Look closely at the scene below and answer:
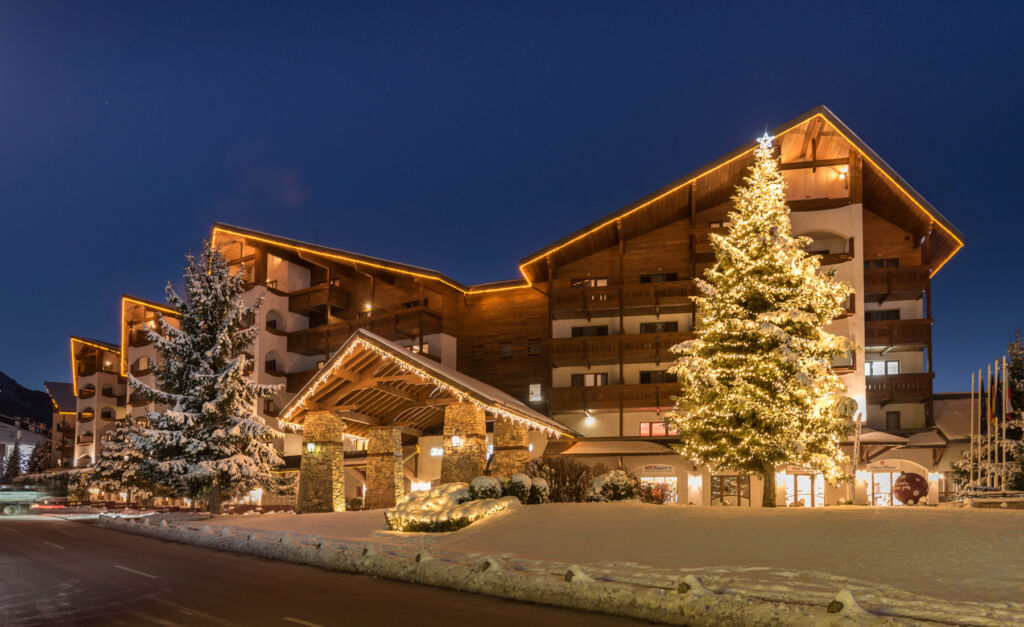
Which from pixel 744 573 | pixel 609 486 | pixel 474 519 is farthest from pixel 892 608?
pixel 609 486

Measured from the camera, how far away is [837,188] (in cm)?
3975

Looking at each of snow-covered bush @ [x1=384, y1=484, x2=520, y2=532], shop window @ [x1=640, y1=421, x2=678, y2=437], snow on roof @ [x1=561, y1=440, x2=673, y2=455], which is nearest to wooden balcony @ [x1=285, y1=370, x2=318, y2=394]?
snow on roof @ [x1=561, y1=440, x2=673, y2=455]

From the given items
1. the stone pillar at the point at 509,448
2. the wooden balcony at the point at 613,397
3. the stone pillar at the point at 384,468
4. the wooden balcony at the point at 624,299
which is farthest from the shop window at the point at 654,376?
the stone pillar at the point at 384,468

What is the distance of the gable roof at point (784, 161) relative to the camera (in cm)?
3747

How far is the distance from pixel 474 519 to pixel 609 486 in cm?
539

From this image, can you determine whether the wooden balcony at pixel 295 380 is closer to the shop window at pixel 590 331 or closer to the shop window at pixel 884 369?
the shop window at pixel 590 331

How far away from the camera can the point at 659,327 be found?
140 feet

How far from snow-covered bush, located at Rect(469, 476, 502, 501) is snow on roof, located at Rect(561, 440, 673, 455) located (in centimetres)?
1474

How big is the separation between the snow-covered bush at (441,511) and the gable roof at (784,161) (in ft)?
70.0

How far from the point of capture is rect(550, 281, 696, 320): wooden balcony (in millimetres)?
40938

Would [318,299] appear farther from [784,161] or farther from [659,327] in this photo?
[784,161]

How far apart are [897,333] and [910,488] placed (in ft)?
23.6

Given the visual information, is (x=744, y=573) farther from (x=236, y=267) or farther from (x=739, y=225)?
(x=236, y=267)

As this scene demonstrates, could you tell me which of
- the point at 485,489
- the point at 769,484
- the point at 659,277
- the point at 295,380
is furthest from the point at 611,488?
the point at 295,380
